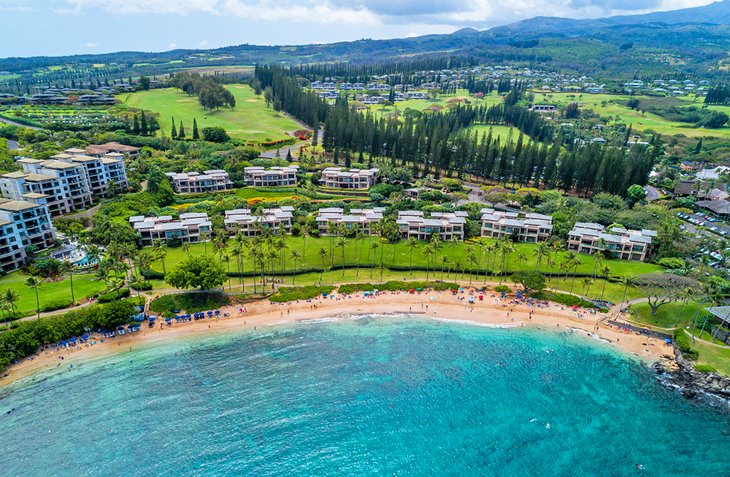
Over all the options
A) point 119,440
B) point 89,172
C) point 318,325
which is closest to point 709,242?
point 318,325

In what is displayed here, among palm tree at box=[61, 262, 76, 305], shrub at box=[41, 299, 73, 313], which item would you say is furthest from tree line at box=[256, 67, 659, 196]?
shrub at box=[41, 299, 73, 313]

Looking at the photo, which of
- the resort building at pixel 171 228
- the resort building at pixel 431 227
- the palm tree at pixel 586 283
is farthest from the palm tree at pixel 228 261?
the palm tree at pixel 586 283

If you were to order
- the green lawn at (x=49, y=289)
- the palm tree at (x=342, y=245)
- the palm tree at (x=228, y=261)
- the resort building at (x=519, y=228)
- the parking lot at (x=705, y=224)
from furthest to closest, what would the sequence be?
the parking lot at (x=705, y=224) → the resort building at (x=519, y=228) → the palm tree at (x=342, y=245) → the palm tree at (x=228, y=261) → the green lawn at (x=49, y=289)

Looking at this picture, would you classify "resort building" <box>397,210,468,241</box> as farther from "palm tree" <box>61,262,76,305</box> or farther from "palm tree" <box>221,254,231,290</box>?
"palm tree" <box>61,262,76,305</box>

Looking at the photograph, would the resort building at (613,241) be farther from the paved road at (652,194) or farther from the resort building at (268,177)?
the resort building at (268,177)

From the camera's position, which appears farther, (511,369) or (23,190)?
(23,190)

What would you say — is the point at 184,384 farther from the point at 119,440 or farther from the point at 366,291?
the point at 366,291
